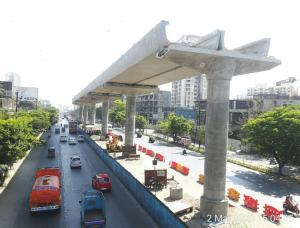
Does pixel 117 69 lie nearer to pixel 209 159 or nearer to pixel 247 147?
pixel 209 159

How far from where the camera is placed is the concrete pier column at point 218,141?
20.1 metres

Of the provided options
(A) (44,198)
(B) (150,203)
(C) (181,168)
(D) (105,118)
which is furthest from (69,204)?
(D) (105,118)

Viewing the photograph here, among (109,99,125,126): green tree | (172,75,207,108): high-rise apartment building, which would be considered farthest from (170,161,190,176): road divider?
(172,75,207,108): high-rise apartment building

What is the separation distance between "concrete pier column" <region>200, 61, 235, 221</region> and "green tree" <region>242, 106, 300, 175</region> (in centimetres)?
1856

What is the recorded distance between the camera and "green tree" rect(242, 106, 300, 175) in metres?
35.2

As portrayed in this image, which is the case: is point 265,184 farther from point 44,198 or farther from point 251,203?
point 44,198

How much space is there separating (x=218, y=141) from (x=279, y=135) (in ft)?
62.6

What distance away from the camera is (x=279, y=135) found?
35.9 metres

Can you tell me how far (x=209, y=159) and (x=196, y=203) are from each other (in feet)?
14.4

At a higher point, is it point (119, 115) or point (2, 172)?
point (119, 115)

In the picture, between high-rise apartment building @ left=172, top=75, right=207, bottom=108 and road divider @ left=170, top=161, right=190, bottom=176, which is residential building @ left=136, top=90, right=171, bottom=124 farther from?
road divider @ left=170, top=161, right=190, bottom=176

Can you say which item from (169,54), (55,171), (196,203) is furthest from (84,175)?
(169,54)

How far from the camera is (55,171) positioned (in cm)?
2684

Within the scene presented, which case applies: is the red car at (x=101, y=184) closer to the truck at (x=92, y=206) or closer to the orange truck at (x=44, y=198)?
the orange truck at (x=44, y=198)
